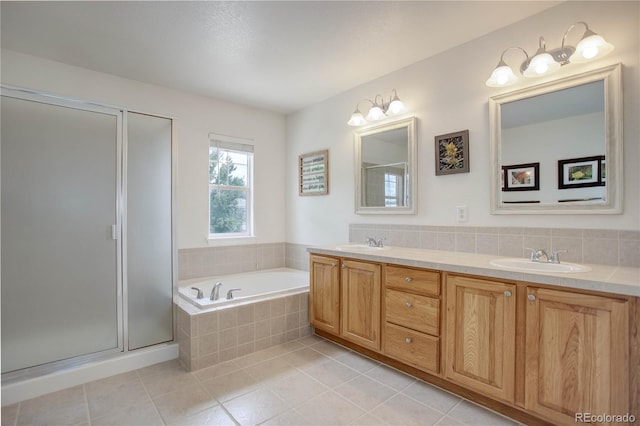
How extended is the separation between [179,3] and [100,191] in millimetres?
1441

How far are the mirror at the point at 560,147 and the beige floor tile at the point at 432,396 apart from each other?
1.28 m

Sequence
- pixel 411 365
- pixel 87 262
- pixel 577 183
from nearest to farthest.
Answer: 1. pixel 577 183
2. pixel 411 365
3. pixel 87 262

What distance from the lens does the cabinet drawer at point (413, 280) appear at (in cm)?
203

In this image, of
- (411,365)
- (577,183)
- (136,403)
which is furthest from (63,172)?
(577,183)

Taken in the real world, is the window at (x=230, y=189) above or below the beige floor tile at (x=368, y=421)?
above

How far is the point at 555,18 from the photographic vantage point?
200 centimetres

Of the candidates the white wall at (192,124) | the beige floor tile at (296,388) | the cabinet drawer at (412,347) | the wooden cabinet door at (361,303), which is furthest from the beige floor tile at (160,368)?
the cabinet drawer at (412,347)

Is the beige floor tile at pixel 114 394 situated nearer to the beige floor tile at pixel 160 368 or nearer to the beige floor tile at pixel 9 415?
the beige floor tile at pixel 160 368

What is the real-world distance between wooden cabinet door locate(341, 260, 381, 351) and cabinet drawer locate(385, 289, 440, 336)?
0.11m

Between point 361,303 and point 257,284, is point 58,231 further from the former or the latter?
point 361,303

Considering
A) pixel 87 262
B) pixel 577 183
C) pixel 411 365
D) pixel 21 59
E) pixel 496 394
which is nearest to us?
pixel 496 394

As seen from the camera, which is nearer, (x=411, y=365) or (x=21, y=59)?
(x=411, y=365)

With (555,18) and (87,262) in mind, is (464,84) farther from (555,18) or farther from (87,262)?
(87,262)

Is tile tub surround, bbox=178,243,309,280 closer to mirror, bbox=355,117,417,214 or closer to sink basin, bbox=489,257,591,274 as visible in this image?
mirror, bbox=355,117,417,214
